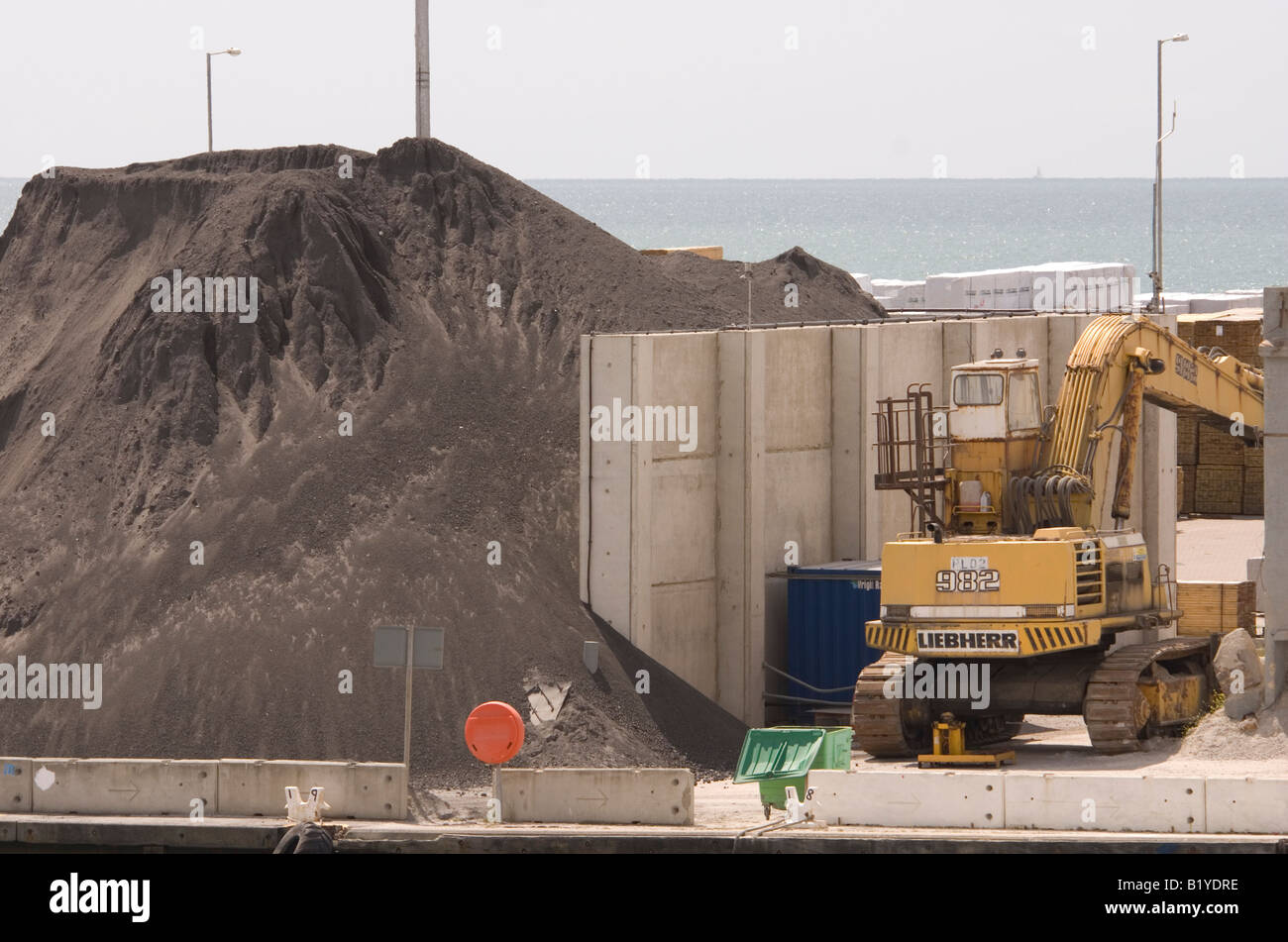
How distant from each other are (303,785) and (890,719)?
7859 millimetres

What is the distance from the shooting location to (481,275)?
3397 centimetres

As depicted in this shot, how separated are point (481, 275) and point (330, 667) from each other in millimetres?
9414

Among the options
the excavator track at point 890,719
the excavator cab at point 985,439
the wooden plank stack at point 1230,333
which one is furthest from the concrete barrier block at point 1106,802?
the wooden plank stack at point 1230,333

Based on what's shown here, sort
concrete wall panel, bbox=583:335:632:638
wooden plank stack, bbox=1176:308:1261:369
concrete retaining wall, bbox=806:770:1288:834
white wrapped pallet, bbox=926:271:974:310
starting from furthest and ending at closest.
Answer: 1. white wrapped pallet, bbox=926:271:974:310
2. wooden plank stack, bbox=1176:308:1261:369
3. concrete wall panel, bbox=583:335:632:638
4. concrete retaining wall, bbox=806:770:1288:834

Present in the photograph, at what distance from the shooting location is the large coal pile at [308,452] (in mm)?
26438

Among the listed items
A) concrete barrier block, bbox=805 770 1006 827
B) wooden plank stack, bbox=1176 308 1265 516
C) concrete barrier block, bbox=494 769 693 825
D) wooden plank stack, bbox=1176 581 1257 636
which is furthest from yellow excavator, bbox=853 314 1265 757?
wooden plank stack, bbox=1176 308 1265 516

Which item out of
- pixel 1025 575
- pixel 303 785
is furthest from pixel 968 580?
pixel 303 785

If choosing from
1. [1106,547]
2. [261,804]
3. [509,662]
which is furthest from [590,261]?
[261,804]

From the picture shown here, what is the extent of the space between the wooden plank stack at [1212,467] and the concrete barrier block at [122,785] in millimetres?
27101

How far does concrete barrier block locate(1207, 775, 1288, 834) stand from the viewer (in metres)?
19.4

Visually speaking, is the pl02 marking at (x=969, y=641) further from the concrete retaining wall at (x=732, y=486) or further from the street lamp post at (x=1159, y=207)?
the street lamp post at (x=1159, y=207)

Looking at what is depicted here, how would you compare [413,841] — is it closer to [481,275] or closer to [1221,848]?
[1221,848]

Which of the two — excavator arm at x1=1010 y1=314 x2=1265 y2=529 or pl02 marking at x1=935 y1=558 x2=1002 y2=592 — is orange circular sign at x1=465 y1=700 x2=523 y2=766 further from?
excavator arm at x1=1010 y1=314 x2=1265 y2=529

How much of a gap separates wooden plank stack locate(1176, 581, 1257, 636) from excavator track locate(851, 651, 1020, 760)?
7734 mm
